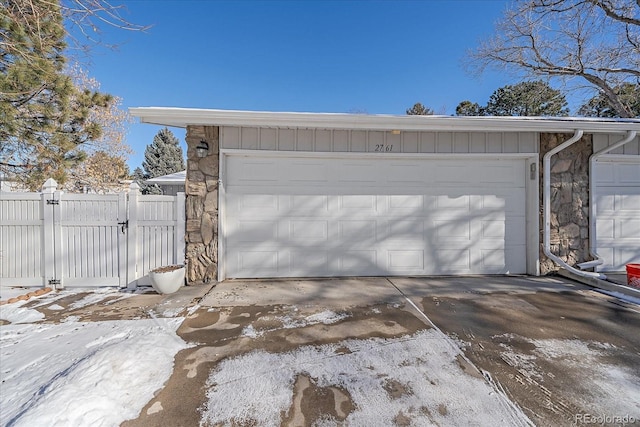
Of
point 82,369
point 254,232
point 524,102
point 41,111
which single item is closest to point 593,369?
point 82,369

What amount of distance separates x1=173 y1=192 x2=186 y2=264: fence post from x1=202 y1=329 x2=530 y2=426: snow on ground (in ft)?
8.31

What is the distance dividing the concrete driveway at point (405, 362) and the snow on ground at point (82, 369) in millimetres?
164

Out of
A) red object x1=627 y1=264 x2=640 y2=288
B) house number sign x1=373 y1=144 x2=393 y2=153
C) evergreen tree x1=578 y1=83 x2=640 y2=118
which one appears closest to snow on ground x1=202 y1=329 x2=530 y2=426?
house number sign x1=373 y1=144 x2=393 y2=153

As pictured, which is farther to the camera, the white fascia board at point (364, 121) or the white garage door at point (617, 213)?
the white garage door at point (617, 213)

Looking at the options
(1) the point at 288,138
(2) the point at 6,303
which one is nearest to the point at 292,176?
(1) the point at 288,138

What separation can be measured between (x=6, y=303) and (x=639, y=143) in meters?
10.2

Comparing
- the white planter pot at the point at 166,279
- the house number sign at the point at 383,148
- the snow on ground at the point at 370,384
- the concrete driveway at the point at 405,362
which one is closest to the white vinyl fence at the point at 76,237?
the white planter pot at the point at 166,279

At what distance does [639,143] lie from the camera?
449 cm

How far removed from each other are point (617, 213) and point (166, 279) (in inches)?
304

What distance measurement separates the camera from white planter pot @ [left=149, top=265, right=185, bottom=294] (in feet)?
12.0

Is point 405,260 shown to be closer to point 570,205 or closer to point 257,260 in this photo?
point 257,260

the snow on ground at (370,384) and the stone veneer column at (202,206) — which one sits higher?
the stone veneer column at (202,206)

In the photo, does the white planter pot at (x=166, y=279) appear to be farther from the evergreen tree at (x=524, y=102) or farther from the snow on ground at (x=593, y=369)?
the evergreen tree at (x=524, y=102)

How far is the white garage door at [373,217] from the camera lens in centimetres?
438
